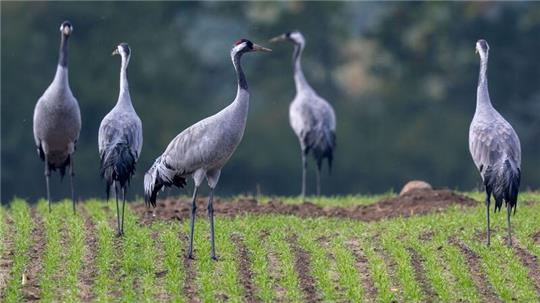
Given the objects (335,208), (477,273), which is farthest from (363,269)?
(335,208)

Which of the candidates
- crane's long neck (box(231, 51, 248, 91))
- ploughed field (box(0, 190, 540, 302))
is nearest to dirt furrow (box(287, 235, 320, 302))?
ploughed field (box(0, 190, 540, 302))

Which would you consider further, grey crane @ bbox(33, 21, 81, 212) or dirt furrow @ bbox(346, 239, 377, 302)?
grey crane @ bbox(33, 21, 81, 212)

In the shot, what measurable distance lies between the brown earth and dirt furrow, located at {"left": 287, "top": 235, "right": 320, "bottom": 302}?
161 centimetres

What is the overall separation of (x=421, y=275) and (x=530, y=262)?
1.02 meters

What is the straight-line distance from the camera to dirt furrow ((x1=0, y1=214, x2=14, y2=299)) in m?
10.1

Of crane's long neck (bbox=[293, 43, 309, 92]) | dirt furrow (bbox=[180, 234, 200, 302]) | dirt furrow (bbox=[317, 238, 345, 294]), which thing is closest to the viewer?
dirt furrow (bbox=[180, 234, 200, 302])

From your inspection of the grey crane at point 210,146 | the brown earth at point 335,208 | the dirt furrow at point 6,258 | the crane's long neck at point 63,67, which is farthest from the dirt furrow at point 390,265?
the crane's long neck at point 63,67

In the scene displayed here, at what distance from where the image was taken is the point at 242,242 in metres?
11.3

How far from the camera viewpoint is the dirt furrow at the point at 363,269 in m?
9.82

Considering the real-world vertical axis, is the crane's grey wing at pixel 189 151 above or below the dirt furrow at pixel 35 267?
above

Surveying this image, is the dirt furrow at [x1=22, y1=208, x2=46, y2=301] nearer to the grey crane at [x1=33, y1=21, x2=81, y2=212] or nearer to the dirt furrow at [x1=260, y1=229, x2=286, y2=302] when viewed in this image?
the grey crane at [x1=33, y1=21, x2=81, y2=212]

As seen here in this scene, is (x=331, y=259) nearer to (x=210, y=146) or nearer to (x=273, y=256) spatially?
(x=273, y=256)

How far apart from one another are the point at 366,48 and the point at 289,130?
448 centimetres

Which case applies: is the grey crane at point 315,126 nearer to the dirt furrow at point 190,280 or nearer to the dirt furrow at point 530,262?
the dirt furrow at point 530,262
